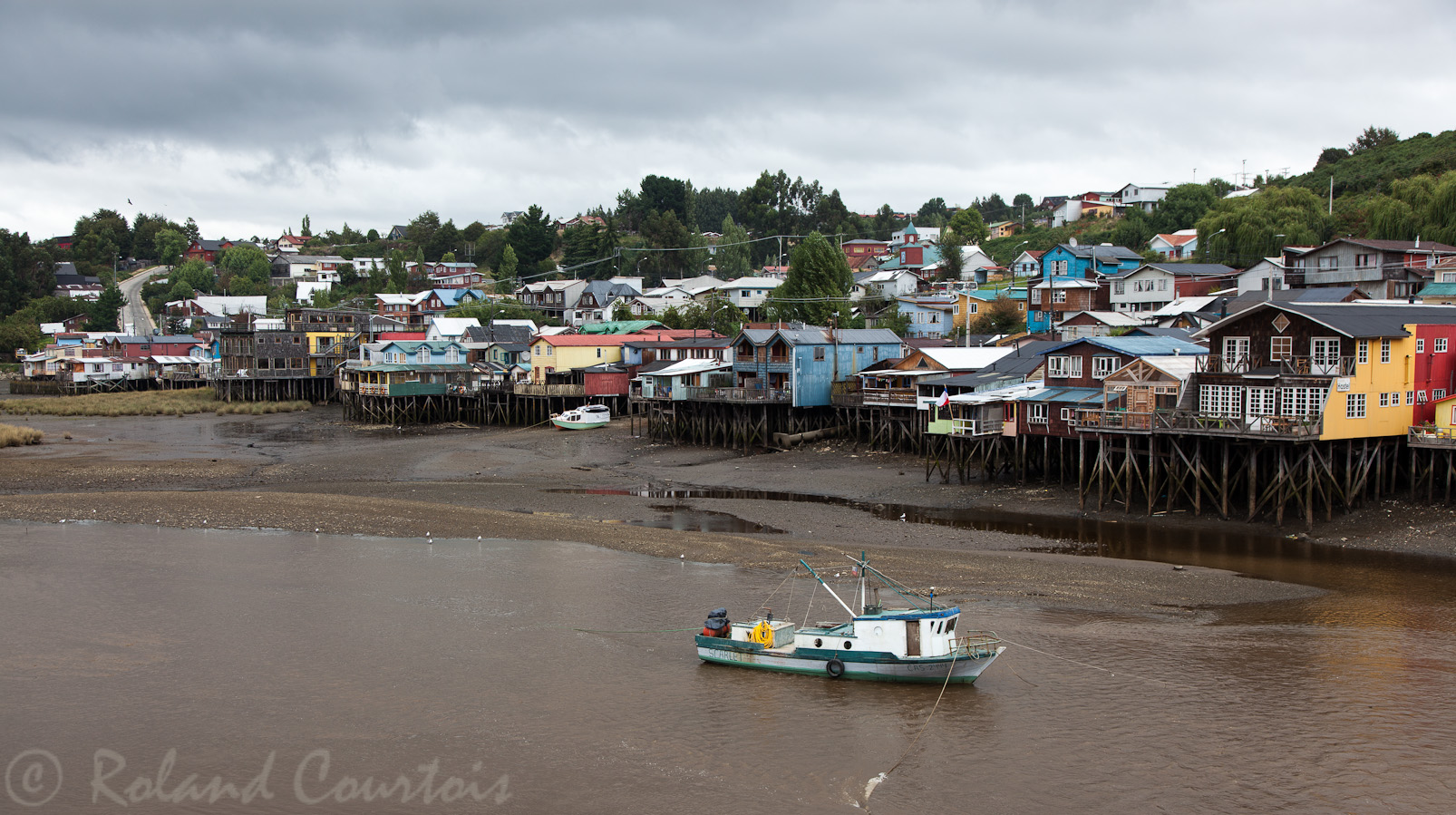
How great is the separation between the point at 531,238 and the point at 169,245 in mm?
74951

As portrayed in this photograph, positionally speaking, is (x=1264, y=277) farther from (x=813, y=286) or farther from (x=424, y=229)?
(x=424, y=229)

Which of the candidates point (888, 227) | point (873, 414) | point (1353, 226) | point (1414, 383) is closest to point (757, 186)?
point (888, 227)

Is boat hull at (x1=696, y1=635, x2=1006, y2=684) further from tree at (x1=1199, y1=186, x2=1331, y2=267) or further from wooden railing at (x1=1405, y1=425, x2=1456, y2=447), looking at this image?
tree at (x1=1199, y1=186, x2=1331, y2=267)

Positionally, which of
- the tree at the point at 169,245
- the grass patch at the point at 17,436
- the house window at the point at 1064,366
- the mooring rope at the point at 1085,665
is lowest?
the mooring rope at the point at 1085,665

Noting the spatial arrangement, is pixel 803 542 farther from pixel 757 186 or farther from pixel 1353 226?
pixel 757 186

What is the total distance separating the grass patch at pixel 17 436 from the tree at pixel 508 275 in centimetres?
7659

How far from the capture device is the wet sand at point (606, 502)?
98.7 feet

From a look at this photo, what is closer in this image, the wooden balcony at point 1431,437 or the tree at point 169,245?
the wooden balcony at point 1431,437

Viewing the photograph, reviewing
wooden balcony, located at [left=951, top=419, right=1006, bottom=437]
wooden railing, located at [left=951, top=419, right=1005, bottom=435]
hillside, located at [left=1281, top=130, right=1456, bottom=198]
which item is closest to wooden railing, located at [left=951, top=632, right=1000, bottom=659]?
wooden balcony, located at [left=951, top=419, right=1006, bottom=437]

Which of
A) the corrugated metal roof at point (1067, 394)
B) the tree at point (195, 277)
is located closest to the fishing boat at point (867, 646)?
the corrugated metal roof at point (1067, 394)

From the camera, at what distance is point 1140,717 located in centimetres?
2005

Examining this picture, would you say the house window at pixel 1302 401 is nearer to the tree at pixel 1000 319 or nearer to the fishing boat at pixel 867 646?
the fishing boat at pixel 867 646

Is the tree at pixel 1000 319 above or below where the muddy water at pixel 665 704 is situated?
above

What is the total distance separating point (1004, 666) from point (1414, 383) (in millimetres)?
22733
